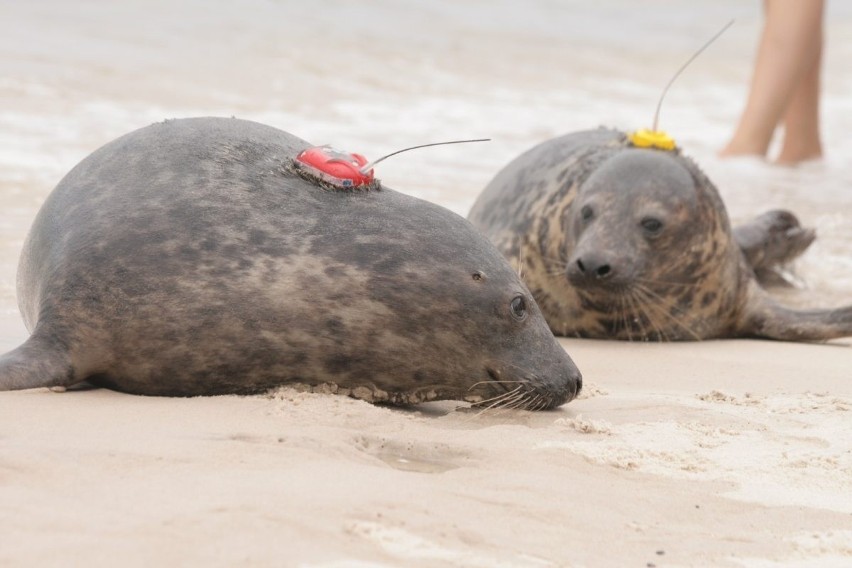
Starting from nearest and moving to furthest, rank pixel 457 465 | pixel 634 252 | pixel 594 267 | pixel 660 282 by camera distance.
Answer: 1. pixel 457 465
2. pixel 594 267
3. pixel 634 252
4. pixel 660 282

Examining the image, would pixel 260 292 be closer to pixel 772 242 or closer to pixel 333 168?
pixel 333 168

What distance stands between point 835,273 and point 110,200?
4963mm

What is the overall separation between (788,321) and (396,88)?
28.1 ft

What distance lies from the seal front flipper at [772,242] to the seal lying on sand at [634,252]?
71 centimetres

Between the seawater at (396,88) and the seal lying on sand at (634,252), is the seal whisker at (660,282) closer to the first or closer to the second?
the seal lying on sand at (634,252)

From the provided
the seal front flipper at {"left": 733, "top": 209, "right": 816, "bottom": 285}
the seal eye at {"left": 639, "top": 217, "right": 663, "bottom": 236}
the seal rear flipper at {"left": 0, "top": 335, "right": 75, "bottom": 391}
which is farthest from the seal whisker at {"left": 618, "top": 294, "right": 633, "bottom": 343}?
the seal rear flipper at {"left": 0, "top": 335, "right": 75, "bottom": 391}

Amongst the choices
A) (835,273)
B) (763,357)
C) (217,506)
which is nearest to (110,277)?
(217,506)

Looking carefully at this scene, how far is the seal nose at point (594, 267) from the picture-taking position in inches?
223

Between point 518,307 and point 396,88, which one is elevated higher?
point 396,88

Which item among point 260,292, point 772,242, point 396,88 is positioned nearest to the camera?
→ point 260,292

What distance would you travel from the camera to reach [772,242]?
24.2 ft

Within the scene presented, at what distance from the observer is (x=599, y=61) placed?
18953mm

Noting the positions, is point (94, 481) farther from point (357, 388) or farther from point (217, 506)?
point (357, 388)

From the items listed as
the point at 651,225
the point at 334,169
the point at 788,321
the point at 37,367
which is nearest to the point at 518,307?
the point at 334,169
